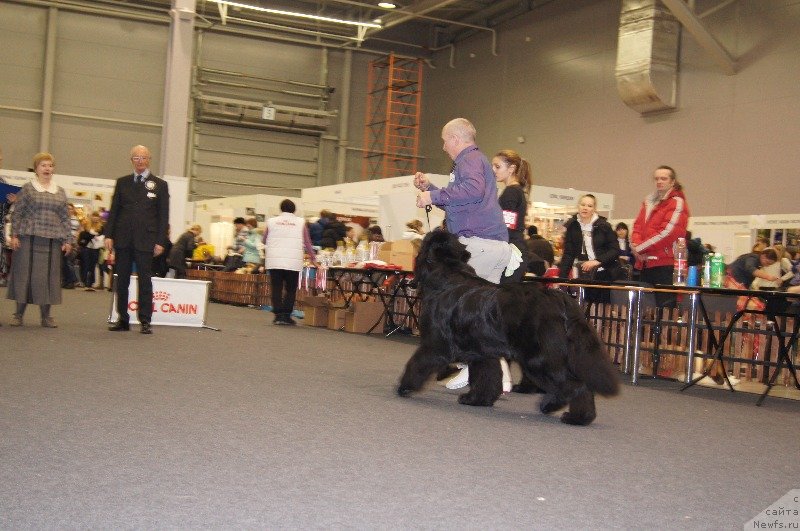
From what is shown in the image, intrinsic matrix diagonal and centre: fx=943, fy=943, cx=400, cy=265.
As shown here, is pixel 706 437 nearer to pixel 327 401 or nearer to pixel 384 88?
pixel 327 401

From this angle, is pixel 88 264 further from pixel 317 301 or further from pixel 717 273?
pixel 717 273

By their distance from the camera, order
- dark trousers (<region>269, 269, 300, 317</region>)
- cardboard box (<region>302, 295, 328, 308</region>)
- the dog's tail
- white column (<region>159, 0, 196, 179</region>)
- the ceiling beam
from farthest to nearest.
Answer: the ceiling beam
white column (<region>159, 0, 196, 179</region>)
cardboard box (<region>302, 295, 328, 308</region>)
dark trousers (<region>269, 269, 300, 317</region>)
the dog's tail

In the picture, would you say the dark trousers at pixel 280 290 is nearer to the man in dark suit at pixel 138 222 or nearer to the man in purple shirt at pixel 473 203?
the man in dark suit at pixel 138 222

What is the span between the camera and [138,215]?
732 centimetres

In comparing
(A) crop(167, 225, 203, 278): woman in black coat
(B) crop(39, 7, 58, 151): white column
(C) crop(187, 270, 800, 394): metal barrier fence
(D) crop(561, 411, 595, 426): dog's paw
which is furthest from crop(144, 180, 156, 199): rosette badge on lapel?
(B) crop(39, 7, 58, 151): white column

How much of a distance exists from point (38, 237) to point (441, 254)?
4047 millimetres

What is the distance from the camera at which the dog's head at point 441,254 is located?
183 inches

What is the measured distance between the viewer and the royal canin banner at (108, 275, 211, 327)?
28.2 ft

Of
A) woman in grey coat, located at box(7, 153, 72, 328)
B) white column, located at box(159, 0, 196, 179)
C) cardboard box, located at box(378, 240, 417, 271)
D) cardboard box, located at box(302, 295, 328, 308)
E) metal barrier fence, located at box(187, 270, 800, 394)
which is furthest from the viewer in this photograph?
white column, located at box(159, 0, 196, 179)

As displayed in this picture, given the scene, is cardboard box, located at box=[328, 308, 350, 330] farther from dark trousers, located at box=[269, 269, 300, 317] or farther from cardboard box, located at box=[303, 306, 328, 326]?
dark trousers, located at box=[269, 269, 300, 317]

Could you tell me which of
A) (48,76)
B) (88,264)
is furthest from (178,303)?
(48,76)

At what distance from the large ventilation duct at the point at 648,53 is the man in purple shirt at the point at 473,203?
12.6 metres

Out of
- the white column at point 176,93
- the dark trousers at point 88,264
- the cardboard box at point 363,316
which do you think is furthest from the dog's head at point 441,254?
the dark trousers at point 88,264

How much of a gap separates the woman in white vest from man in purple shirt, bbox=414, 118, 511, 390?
→ 5284mm
